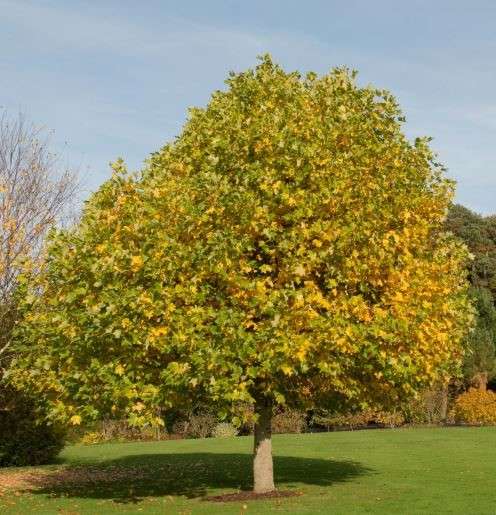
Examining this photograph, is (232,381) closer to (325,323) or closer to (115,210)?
(325,323)

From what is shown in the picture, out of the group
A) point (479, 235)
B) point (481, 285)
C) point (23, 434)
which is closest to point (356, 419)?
point (481, 285)

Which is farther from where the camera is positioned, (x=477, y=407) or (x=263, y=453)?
(x=477, y=407)

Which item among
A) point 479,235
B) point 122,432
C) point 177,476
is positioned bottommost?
point 177,476

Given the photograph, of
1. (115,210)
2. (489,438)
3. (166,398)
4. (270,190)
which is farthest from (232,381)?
(489,438)

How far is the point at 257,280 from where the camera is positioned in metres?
16.9

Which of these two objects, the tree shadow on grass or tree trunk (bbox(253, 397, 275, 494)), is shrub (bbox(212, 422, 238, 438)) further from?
tree trunk (bbox(253, 397, 275, 494))

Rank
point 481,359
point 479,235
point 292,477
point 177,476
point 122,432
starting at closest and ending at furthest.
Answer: point 292,477, point 177,476, point 122,432, point 481,359, point 479,235

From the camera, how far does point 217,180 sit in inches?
709

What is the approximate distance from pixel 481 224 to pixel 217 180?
66.5 meters

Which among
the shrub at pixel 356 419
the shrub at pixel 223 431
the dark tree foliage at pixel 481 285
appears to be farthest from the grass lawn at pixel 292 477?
the dark tree foliage at pixel 481 285

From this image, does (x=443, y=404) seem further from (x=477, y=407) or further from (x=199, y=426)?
(x=199, y=426)

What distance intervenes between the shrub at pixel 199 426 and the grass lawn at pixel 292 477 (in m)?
10.8

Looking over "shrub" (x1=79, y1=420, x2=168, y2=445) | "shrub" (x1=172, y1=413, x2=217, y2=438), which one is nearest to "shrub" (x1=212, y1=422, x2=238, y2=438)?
"shrub" (x1=172, y1=413, x2=217, y2=438)

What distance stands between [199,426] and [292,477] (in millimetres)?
30022
